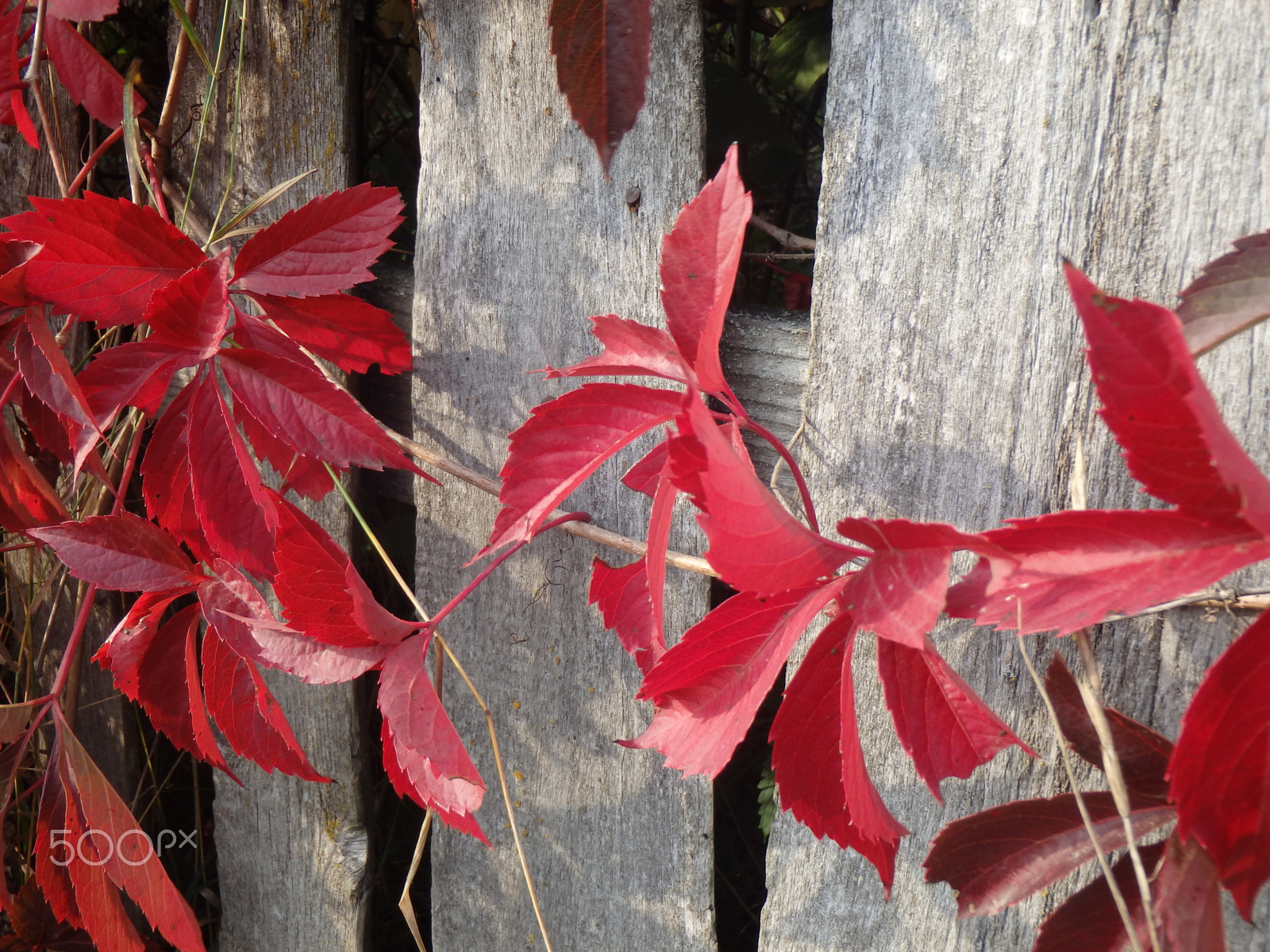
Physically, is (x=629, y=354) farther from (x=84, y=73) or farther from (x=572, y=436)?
(x=84, y=73)

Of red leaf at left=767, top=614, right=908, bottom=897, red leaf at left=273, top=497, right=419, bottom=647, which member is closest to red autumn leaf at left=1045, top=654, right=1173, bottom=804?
red leaf at left=767, top=614, right=908, bottom=897

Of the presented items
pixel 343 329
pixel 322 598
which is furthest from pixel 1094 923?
pixel 343 329

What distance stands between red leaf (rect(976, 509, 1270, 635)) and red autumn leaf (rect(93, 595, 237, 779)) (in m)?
0.71

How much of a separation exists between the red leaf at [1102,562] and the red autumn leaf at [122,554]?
658mm

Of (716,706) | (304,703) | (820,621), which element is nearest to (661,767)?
(820,621)

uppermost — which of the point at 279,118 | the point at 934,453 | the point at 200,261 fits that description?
the point at 279,118

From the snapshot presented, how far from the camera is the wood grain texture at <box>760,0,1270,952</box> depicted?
55cm

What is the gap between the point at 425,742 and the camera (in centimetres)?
56

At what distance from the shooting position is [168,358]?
702 millimetres

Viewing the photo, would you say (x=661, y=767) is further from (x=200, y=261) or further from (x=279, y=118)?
(x=279, y=118)

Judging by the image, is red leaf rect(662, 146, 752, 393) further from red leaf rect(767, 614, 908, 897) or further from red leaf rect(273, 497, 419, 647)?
red leaf rect(273, 497, 419, 647)

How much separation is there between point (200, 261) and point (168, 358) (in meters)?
0.10

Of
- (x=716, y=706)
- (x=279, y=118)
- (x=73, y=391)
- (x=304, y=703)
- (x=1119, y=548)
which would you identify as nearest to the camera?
(x=1119, y=548)

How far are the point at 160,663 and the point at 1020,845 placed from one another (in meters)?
0.75
